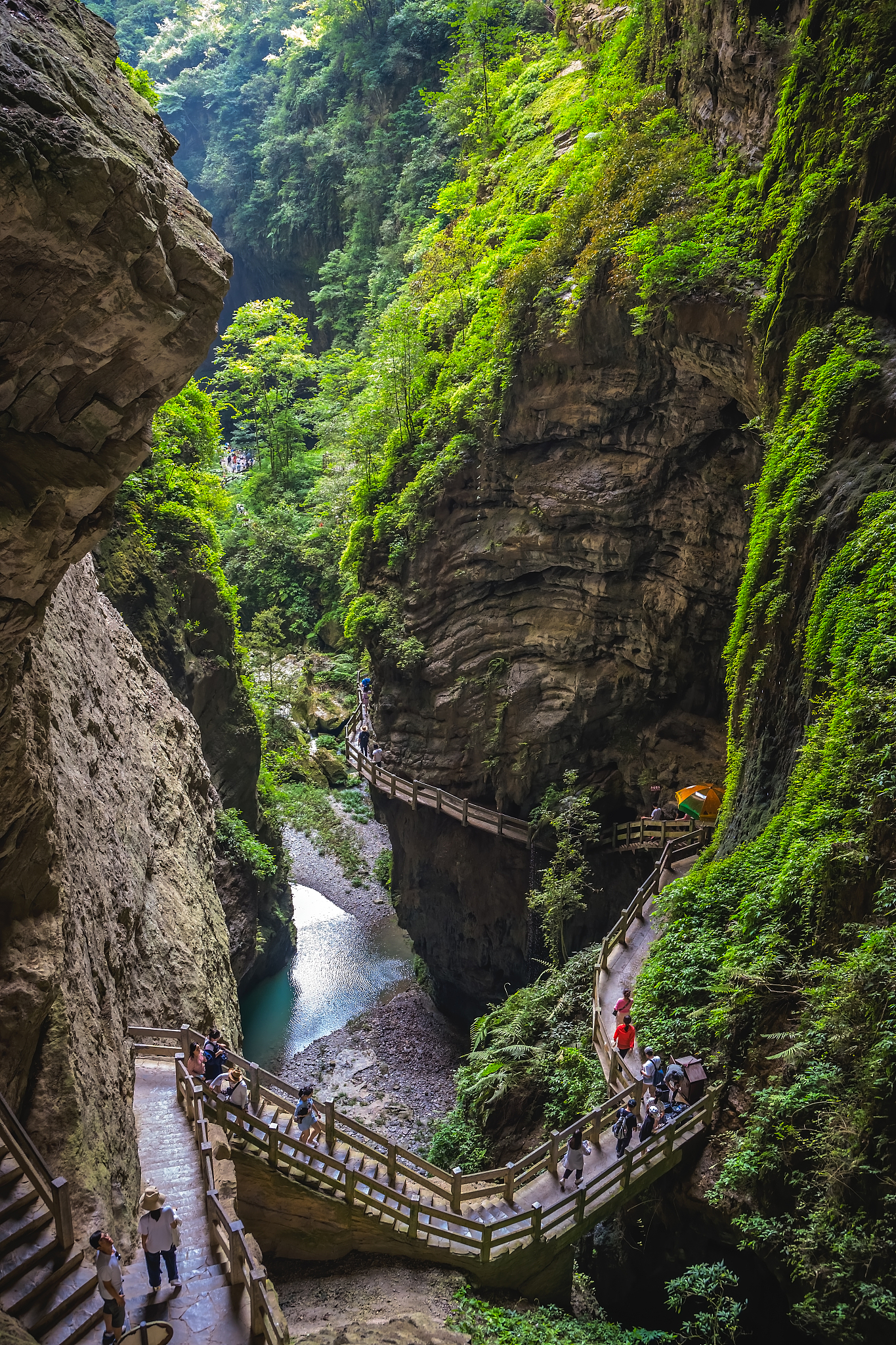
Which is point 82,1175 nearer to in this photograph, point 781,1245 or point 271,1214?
point 271,1214

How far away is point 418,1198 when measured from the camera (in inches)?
447

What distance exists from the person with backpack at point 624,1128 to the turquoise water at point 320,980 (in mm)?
13023

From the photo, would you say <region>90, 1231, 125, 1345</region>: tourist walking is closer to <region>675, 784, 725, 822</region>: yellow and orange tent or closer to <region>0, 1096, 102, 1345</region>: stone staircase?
<region>0, 1096, 102, 1345</region>: stone staircase

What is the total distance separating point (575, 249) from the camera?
19.3 metres

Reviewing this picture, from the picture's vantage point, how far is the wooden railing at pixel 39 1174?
20.7ft

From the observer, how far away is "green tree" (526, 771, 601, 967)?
1880cm

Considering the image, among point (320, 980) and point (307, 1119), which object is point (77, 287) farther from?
point (320, 980)

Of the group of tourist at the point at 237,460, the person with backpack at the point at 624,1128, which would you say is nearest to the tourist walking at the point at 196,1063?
the person with backpack at the point at 624,1128

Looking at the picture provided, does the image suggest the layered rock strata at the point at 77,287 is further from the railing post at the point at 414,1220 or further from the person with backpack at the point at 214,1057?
the railing post at the point at 414,1220

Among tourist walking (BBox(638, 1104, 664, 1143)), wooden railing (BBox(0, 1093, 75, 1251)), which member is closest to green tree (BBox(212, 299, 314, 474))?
tourist walking (BBox(638, 1104, 664, 1143))

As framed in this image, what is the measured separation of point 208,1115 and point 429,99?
34152 millimetres

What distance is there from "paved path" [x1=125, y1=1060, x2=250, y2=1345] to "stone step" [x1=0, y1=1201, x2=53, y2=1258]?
1.28 m

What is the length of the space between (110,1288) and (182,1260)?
1.92 meters

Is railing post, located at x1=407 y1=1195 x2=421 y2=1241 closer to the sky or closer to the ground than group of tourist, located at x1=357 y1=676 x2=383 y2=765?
closer to the ground
